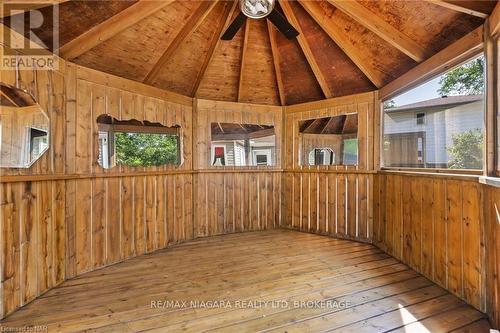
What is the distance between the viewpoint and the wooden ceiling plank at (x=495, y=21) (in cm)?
197

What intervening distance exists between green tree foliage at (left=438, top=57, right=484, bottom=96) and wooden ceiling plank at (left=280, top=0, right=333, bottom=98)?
1.73 metres

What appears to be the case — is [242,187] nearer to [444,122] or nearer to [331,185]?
[331,185]

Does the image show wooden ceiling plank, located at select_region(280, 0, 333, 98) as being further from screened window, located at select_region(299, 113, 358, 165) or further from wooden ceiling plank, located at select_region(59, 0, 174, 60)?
wooden ceiling plank, located at select_region(59, 0, 174, 60)

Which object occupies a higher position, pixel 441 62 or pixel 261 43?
pixel 261 43

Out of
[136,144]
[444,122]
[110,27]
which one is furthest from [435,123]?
[136,144]

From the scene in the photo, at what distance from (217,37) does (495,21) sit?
9.28 ft

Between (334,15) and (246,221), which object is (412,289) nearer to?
(246,221)

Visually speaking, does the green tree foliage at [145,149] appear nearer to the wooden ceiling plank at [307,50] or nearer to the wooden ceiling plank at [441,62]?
the wooden ceiling plank at [307,50]

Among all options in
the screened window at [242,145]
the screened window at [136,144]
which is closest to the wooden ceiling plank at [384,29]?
the screened window at [242,145]

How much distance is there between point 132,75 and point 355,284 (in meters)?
3.71

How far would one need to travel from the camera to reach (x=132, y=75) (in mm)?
3420

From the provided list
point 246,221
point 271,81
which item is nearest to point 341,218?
point 246,221

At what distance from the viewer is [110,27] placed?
2645 millimetres

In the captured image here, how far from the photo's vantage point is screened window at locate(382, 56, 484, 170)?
234cm
